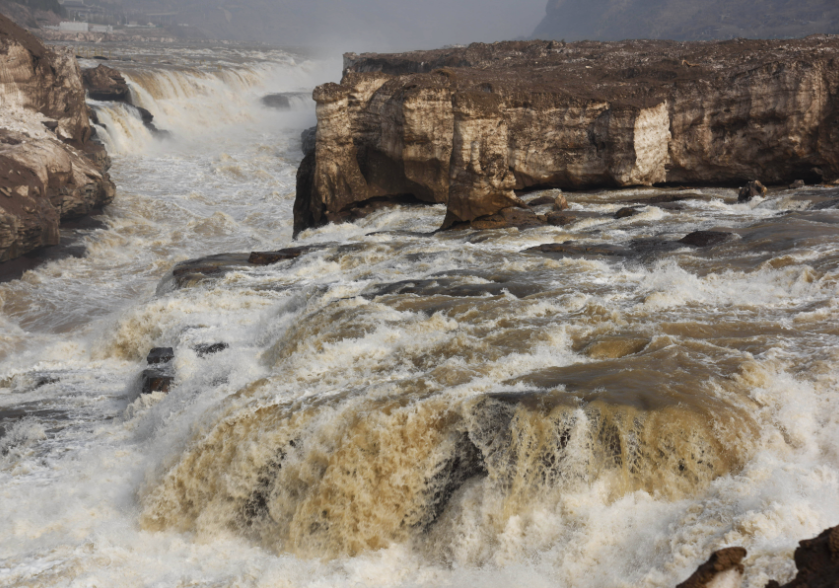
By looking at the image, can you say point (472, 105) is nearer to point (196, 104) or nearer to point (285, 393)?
point (285, 393)

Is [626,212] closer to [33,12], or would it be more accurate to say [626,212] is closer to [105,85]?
[105,85]

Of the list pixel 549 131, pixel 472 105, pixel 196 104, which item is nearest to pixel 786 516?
pixel 472 105

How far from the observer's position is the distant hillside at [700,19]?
75125 mm

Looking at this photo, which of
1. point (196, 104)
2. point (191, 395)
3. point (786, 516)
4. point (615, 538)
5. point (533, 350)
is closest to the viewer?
point (786, 516)

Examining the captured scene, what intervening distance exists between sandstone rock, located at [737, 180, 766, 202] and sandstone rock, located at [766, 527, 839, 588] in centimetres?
1332

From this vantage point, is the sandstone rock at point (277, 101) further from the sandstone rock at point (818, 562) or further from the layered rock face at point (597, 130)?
the sandstone rock at point (818, 562)

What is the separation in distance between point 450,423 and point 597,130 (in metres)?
13.1

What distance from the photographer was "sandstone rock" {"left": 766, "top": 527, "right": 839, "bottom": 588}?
3.93 m

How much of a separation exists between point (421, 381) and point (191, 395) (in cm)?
340

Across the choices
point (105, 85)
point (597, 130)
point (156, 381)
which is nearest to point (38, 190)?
point (156, 381)

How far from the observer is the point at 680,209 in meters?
15.4

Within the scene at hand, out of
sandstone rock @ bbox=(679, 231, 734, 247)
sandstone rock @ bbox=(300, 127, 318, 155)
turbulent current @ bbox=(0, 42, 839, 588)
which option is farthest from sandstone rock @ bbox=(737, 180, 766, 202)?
sandstone rock @ bbox=(300, 127, 318, 155)

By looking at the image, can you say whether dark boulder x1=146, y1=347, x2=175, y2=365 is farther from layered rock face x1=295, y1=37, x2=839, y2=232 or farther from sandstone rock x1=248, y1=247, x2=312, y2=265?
layered rock face x1=295, y1=37, x2=839, y2=232

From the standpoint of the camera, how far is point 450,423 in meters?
6.60
